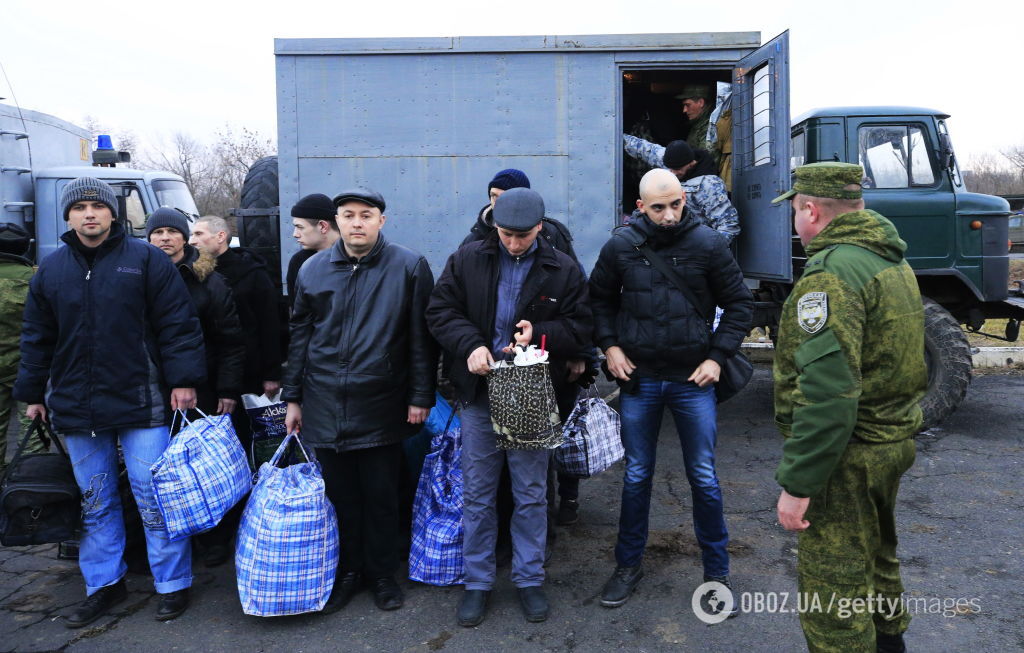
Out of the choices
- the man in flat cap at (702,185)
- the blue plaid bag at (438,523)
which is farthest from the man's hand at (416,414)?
the man in flat cap at (702,185)

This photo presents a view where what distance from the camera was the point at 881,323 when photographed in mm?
2127

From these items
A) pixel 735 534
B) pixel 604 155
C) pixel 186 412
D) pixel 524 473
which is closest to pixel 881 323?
pixel 524 473

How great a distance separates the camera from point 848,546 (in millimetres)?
2145

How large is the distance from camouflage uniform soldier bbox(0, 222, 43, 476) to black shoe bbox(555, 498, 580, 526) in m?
2.76

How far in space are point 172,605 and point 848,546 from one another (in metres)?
2.74

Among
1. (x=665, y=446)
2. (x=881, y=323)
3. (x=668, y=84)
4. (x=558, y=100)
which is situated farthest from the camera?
(x=668, y=84)

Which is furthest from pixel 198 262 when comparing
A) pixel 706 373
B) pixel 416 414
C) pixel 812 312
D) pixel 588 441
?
pixel 812 312

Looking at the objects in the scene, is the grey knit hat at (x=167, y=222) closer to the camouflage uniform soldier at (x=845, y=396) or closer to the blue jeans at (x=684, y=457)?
the blue jeans at (x=684, y=457)

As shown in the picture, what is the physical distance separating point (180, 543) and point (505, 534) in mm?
1511

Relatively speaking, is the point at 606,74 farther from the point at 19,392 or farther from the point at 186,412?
the point at 19,392

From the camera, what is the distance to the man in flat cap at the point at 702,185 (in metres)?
4.97

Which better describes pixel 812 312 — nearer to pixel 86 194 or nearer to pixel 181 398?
pixel 181 398

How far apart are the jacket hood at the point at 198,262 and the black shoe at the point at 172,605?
1483 millimetres
